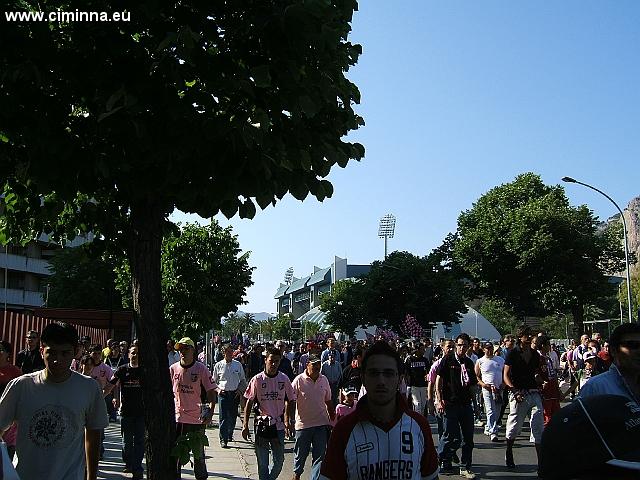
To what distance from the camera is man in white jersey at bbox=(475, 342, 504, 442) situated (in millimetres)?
14508

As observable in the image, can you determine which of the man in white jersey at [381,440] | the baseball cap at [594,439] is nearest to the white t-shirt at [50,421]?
the man in white jersey at [381,440]

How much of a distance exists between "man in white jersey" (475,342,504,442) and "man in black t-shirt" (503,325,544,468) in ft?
8.98

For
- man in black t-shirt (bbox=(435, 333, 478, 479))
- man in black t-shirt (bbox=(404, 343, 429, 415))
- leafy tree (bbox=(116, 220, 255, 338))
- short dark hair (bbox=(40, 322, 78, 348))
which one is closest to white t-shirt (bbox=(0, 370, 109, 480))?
short dark hair (bbox=(40, 322, 78, 348))

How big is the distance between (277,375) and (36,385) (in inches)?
217

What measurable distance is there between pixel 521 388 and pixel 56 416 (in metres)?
8.15

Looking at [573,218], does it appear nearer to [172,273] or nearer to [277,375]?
[172,273]

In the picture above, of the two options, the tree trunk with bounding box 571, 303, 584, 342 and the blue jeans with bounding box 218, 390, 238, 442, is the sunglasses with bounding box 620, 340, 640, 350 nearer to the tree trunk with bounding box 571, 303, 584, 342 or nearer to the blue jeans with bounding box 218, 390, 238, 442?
the blue jeans with bounding box 218, 390, 238, 442

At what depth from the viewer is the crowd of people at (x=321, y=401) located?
4176 mm

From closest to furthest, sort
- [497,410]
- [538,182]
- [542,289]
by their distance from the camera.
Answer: [497,410], [542,289], [538,182]

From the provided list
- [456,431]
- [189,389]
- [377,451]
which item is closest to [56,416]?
[377,451]

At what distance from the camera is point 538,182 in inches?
2295

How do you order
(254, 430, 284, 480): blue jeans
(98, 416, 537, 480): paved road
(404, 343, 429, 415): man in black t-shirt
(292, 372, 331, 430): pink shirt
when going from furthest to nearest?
(404, 343, 429, 415): man in black t-shirt, (98, 416, 537, 480): paved road, (292, 372, 331, 430): pink shirt, (254, 430, 284, 480): blue jeans

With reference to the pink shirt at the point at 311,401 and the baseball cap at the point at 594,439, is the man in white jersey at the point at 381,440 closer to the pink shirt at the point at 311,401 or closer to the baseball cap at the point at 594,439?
the baseball cap at the point at 594,439

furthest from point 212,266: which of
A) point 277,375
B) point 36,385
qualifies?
point 36,385
